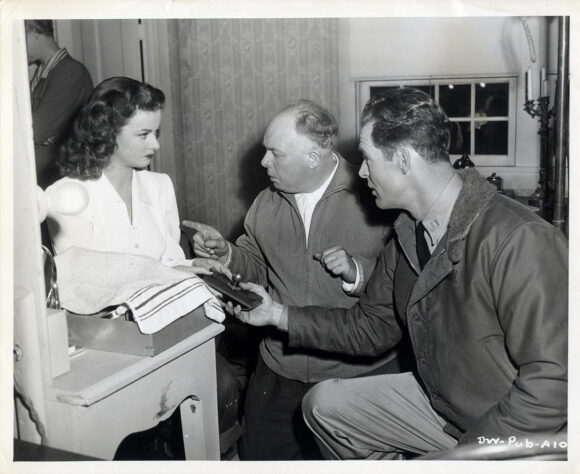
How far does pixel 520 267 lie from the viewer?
0.94m

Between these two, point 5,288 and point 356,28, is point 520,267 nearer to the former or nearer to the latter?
point 5,288

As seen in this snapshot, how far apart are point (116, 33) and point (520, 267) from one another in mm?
2195

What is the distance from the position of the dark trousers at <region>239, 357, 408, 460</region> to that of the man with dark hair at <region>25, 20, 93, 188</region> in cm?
81

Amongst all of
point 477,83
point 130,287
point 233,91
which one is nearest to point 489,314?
point 130,287

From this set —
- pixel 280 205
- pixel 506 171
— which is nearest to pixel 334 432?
pixel 280 205

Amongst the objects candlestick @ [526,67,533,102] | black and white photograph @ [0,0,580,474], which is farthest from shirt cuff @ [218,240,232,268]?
candlestick @ [526,67,533,102]

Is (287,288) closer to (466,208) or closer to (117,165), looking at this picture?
(117,165)

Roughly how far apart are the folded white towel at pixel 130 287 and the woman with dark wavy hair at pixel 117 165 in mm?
331

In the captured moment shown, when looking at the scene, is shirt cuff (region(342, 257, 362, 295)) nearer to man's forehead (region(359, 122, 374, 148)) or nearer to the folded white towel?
man's forehead (region(359, 122, 374, 148))

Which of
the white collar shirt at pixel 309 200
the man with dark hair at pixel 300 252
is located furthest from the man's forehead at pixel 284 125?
the white collar shirt at pixel 309 200

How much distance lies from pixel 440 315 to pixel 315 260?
0.54m

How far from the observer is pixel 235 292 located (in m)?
1.20

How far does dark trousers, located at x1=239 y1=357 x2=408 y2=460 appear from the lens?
1.63 metres

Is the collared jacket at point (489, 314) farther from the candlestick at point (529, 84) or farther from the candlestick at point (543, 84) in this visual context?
the candlestick at point (543, 84)
